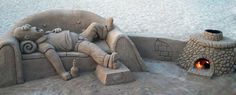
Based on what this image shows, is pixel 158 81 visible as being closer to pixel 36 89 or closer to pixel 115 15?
pixel 36 89

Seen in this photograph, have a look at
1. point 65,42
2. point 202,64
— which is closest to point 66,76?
point 65,42

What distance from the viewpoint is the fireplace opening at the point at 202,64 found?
6.31 m

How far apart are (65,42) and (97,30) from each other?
700 mm

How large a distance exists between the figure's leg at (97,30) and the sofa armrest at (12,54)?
137 cm

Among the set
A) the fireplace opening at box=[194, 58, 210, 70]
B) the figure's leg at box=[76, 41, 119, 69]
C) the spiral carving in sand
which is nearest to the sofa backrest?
the spiral carving in sand

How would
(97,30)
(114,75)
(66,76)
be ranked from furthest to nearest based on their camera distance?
(97,30)
(66,76)
(114,75)

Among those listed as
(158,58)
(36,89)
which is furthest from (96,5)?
(36,89)

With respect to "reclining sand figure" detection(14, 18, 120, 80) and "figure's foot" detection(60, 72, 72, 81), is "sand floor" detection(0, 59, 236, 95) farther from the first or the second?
"reclining sand figure" detection(14, 18, 120, 80)

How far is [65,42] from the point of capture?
5.71 meters

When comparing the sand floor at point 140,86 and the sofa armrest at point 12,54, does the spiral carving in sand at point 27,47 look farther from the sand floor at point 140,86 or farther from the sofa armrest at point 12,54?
the sand floor at point 140,86

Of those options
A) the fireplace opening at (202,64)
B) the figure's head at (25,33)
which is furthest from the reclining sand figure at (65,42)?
the fireplace opening at (202,64)

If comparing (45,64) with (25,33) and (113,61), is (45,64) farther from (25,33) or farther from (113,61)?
(113,61)

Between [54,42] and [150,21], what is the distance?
4176 mm

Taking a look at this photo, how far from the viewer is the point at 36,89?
5176 millimetres
